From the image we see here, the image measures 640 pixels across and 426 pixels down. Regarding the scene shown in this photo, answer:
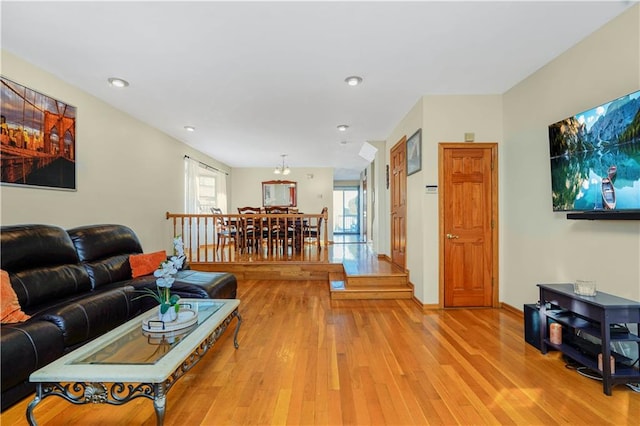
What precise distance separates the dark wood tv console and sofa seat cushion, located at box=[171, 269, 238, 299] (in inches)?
126

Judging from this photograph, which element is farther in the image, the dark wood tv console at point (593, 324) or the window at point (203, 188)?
the window at point (203, 188)

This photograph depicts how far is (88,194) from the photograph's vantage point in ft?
12.6

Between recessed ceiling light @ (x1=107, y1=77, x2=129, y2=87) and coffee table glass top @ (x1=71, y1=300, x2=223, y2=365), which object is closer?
coffee table glass top @ (x1=71, y1=300, x2=223, y2=365)

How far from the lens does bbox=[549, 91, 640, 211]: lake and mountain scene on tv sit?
2082 mm

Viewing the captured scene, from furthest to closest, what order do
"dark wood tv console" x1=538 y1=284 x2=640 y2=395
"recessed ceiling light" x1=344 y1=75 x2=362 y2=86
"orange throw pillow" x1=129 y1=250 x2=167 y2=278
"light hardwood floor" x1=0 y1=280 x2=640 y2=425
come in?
"orange throw pillow" x1=129 y1=250 x2=167 y2=278
"recessed ceiling light" x1=344 y1=75 x2=362 y2=86
"dark wood tv console" x1=538 y1=284 x2=640 y2=395
"light hardwood floor" x1=0 y1=280 x2=640 y2=425

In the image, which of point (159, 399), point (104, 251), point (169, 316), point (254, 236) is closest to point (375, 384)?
point (159, 399)

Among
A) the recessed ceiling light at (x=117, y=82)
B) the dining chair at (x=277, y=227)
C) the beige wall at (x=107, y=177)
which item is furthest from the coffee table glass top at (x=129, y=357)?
the dining chair at (x=277, y=227)

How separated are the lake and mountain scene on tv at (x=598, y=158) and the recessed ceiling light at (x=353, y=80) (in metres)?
1.96

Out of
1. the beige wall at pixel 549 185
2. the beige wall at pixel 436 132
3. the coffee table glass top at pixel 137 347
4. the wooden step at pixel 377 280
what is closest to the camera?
the coffee table glass top at pixel 137 347

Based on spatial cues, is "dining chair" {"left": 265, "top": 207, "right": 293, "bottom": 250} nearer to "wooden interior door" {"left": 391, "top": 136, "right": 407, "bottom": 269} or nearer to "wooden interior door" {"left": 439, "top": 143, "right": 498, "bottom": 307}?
"wooden interior door" {"left": 391, "top": 136, "right": 407, "bottom": 269}

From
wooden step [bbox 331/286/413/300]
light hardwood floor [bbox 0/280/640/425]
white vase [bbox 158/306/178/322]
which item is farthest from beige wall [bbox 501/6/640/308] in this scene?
white vase [bbox 158/306/178/322]

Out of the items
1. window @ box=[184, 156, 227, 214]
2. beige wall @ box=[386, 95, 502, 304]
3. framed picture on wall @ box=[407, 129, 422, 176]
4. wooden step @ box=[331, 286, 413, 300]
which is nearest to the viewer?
beige wall @ box=[386, 95, 502, 304]

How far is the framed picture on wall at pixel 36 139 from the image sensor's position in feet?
9.26

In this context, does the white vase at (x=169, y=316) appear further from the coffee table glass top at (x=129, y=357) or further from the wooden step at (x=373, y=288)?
the wooden step at (x=373, y=288)
